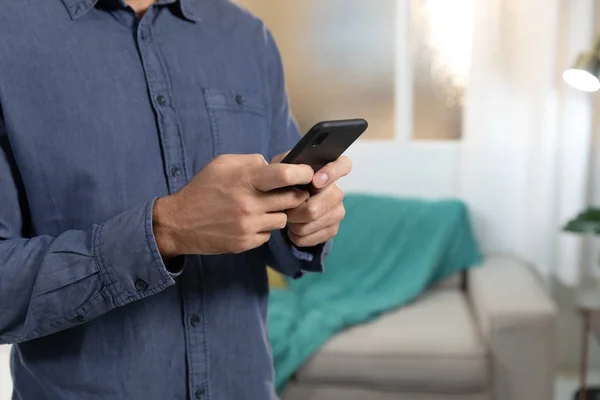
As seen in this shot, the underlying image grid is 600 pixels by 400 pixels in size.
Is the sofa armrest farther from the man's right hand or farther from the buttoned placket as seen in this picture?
the man's right hand

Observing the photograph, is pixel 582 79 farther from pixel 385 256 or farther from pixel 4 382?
pixel 4 382

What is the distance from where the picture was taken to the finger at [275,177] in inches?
23.4

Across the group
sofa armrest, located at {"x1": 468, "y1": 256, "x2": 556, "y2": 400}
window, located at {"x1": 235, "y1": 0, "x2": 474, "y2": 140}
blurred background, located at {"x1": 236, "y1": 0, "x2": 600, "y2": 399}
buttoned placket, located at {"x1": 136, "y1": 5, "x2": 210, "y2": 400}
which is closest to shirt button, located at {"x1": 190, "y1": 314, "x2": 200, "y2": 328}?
buttoned placket, located at {"x1": 136, "y1": 5, "x2": 210, "y2": 400}

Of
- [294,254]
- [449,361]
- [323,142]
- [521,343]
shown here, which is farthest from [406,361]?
[323,142]

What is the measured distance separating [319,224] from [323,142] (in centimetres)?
15

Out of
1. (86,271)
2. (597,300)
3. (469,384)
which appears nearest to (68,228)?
(86,271)

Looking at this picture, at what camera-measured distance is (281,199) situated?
0.63m

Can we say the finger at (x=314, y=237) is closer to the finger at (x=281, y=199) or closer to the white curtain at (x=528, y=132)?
the finger at (x=281, y=199)

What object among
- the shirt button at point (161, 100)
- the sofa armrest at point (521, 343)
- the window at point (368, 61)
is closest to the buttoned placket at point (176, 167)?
the shirt button at point (161, 100)

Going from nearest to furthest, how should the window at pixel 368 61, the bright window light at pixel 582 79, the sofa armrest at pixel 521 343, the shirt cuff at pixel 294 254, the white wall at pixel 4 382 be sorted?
1. the shirt cuff at pixel 294 254
2. the white wall at pixel 4 382
3. the bright window light at pixel 582 79
4. the sofa armrest at pixel 521 343
5. the window at pixel 368 61

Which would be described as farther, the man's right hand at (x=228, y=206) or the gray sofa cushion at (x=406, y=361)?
the gray sofa cushion at (x=406, y=361)

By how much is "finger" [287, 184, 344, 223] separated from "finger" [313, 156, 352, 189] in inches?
1.0

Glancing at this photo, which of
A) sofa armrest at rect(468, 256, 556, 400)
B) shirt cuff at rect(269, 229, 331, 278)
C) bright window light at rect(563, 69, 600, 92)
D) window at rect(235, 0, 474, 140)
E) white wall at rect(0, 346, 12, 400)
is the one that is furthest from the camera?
window at rect(235, 0, 474, 140)

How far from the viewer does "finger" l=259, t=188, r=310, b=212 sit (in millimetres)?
618
